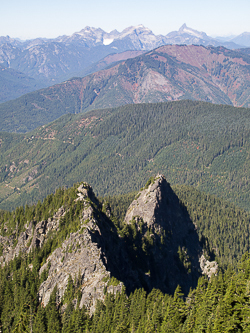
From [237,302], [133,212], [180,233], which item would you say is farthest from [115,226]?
[237,302]

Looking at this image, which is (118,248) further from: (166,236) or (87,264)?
(166,236)

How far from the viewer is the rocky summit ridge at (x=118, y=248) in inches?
4028

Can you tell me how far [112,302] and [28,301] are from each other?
26.0m

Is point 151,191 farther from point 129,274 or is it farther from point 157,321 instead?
point 157,321

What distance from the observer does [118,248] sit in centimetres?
12269

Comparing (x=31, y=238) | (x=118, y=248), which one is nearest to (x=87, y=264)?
(x=118, y=248)

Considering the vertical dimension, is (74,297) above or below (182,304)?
below

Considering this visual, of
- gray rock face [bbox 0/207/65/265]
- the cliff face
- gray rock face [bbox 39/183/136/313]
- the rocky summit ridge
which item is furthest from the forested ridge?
the cliff face

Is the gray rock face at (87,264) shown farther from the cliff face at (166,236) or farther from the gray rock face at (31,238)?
the cliff face at (166,236)

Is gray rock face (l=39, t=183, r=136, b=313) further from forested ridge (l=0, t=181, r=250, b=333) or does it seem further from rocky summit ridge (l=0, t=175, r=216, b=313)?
forested ridge (l=0, t=181, r=250, b=333)

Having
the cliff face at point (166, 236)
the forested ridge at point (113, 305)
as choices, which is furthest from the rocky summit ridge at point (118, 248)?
the forested ridge at point (113, 305)

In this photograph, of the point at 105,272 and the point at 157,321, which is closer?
the point at 157,321

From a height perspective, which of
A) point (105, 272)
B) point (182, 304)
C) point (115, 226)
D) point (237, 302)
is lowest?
point (115, 226)

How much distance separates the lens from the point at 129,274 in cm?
11612
